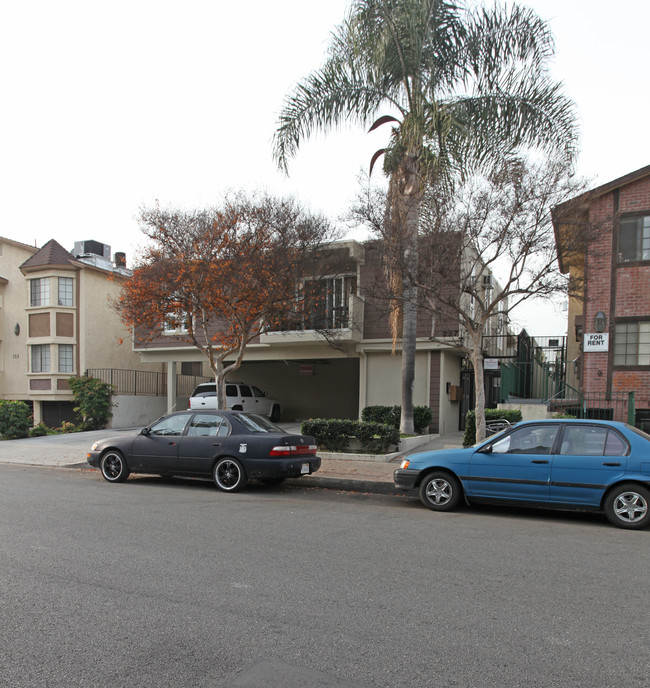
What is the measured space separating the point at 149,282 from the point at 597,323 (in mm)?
11978

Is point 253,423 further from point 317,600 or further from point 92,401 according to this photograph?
point 92,401

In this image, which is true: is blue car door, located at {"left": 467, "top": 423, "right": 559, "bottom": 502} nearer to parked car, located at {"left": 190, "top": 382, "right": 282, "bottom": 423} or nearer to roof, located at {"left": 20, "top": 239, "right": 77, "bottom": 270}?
parked car, located at {"left": 190, "top": 382, "right": 282, "bottom": 423}

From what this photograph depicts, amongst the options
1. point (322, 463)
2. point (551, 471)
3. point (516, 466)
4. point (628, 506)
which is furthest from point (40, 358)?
point (628, 506)

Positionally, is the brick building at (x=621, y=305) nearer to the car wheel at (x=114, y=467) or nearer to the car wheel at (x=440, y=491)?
the car wheel at (x=440, y=491)

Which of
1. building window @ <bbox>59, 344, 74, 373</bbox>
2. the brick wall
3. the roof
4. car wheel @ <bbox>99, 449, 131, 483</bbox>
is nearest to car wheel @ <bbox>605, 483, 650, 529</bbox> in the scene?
car wheel @ <bbox>99, 449, 131, 483</bbox>

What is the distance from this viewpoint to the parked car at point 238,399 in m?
21.6

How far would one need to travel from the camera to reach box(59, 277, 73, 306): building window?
1028 inches

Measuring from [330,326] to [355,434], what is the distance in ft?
21.9

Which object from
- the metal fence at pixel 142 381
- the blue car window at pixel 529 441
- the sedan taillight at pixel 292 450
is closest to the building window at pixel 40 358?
Result: the metal fence at pixel 142 381

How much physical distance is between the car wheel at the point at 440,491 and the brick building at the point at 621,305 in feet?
30.6

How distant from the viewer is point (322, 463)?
13.2 m

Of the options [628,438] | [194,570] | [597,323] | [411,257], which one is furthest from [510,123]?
[194,570]

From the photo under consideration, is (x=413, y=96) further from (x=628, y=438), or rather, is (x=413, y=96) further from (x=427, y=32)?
(x=628, y=438)

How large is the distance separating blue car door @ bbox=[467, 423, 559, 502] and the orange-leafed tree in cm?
778
